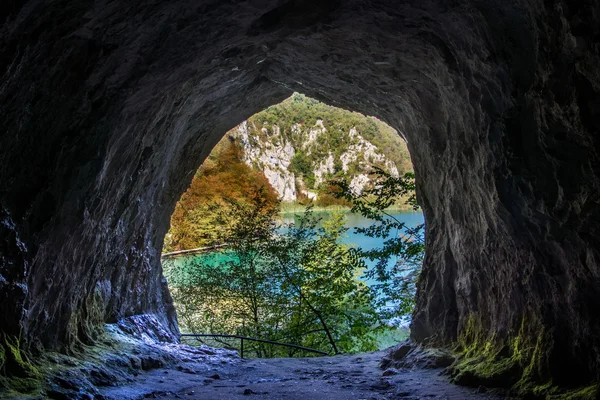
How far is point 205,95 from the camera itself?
770 centimetres

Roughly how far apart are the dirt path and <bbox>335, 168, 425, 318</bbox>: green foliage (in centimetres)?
306

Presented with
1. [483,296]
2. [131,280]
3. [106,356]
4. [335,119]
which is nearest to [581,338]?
[483,296]

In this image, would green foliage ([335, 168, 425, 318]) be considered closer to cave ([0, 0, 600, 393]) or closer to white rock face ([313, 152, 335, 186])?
cave ([0, 0, 600, 393])

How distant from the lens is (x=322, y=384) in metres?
5.87

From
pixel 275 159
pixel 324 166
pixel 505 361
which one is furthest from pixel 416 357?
pixel 275 159

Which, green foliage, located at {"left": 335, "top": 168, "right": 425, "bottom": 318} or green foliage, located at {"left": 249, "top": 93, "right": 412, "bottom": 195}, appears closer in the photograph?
green foliage, located at {"left": 335, "top": 168, "right": 425, "bottom": 318}

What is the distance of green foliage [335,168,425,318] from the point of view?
10250mm

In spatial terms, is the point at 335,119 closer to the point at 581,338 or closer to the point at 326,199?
the point at 326,199

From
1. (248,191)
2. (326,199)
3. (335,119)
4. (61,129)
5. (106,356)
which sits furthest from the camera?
(335,119)

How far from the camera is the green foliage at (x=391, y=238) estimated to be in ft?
33.6

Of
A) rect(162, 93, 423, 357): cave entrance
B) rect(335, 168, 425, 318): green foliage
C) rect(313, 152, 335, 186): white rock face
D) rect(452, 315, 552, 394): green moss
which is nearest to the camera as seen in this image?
rect(452, 315, 552, 394): green moss

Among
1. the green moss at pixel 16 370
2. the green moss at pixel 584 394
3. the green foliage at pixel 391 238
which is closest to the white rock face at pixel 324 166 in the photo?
the green foliage at pixel 391 238

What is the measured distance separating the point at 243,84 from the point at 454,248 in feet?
15.2

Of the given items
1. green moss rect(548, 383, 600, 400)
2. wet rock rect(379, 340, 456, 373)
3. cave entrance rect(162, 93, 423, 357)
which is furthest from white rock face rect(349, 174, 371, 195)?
green moss rect(548, 383, 600, 400)
